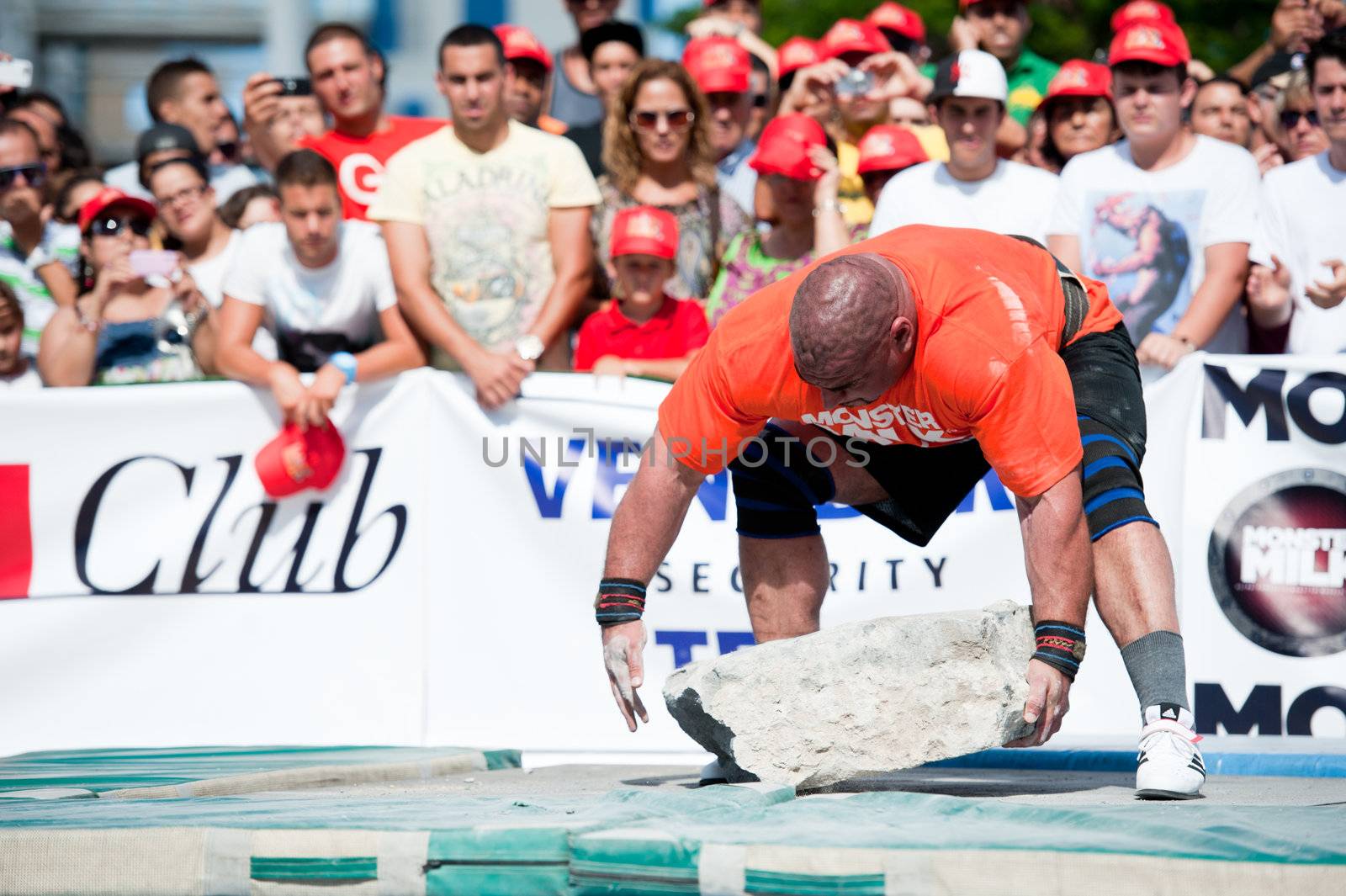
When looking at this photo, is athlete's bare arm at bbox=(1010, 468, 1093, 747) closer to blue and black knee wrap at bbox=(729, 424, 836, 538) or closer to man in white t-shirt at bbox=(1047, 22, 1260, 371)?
blue and black knee wrap at bbox=(729, 424, 836, 538)

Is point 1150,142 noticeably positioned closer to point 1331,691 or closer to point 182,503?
point 1331,691

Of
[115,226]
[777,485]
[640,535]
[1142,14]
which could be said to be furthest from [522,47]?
[640,535]

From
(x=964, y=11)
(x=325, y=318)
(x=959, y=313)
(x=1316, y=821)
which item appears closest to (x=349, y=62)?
(x=325, y=318)

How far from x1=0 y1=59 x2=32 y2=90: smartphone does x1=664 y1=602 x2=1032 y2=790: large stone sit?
18.1ft

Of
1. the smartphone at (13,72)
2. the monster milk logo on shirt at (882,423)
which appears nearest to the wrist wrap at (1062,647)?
the monster milk logo on shirt at (882,423)

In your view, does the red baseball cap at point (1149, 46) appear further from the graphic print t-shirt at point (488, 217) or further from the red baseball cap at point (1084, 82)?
the graphic print t-shirt at point (488, 217)

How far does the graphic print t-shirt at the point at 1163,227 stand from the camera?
6.23 m

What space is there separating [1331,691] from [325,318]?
13.5ft

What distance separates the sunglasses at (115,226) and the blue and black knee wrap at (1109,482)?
4.49m

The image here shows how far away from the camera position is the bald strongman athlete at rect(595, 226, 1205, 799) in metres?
3.78

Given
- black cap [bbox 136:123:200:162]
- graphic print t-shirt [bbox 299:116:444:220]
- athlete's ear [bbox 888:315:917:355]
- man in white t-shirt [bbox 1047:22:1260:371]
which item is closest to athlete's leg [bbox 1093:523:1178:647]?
athlete's ear [bbox 888:315:917:355]

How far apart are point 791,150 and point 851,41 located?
62.8 inches

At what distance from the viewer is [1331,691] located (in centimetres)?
579

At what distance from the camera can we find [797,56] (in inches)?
320
